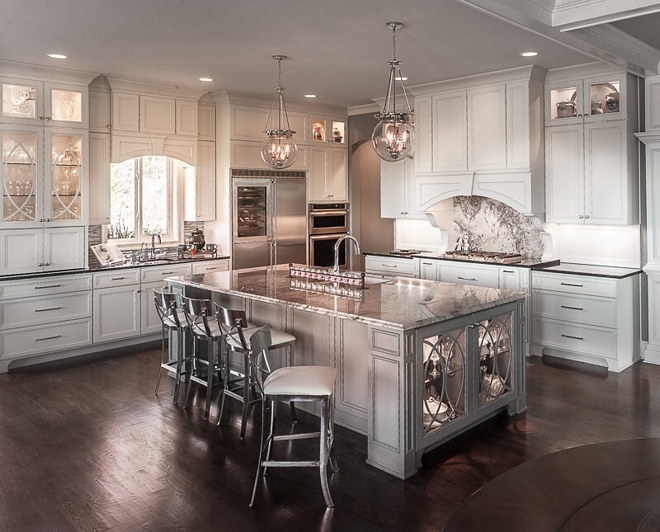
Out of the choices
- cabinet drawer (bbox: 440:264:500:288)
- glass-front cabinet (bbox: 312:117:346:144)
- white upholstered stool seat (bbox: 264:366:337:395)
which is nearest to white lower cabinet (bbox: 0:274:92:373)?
white upholstered stool seat (bbox: 264:366:337:395)

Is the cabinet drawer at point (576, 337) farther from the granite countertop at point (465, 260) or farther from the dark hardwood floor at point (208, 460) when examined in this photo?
the granite countertop at point (465, 260)

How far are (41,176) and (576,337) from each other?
5454 millimetres

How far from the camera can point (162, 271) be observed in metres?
6.63

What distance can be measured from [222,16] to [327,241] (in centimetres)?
443

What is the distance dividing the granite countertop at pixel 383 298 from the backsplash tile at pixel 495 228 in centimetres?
244

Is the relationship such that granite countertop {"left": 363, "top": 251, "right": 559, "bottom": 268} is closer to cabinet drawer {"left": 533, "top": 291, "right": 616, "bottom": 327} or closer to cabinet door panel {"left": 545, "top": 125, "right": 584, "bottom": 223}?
cabinet drawer {"left": 533, "top": 291, "right": 616, "bottom": 327}

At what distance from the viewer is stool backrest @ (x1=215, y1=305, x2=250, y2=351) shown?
3.76 meters

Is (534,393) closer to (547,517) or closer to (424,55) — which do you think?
(424,55)

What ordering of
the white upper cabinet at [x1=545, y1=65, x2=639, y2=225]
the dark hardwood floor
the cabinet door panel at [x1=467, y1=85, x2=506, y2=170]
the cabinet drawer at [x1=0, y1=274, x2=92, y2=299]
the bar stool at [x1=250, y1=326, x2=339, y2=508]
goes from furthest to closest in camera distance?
1. the cabinet door panel at [x1=467, y1=85, x2=506, y2=170]
2. the white upper cabinet at [x1=545, y1=65, x2=639, y2=225]
3. the cabinet drawer at [x1=0, y1=274, x2=92, y2=299]
4. the bar stool at [x1=250, y1=326, x2=339, y2=508]
5. the dark hardwood floor

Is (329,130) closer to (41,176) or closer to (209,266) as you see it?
(209,266)

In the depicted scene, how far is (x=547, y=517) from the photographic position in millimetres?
1347

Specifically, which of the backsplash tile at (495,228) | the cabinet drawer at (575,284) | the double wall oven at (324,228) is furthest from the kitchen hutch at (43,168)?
the cabinet drawer at (575,284)

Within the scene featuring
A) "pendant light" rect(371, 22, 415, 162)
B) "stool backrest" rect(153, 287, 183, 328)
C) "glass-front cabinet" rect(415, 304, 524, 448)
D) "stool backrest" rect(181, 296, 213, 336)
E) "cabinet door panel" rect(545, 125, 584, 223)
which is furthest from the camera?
"cabinet door panel" rect(545, 125, 584, 223)

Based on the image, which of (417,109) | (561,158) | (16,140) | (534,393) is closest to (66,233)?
(16,140)
